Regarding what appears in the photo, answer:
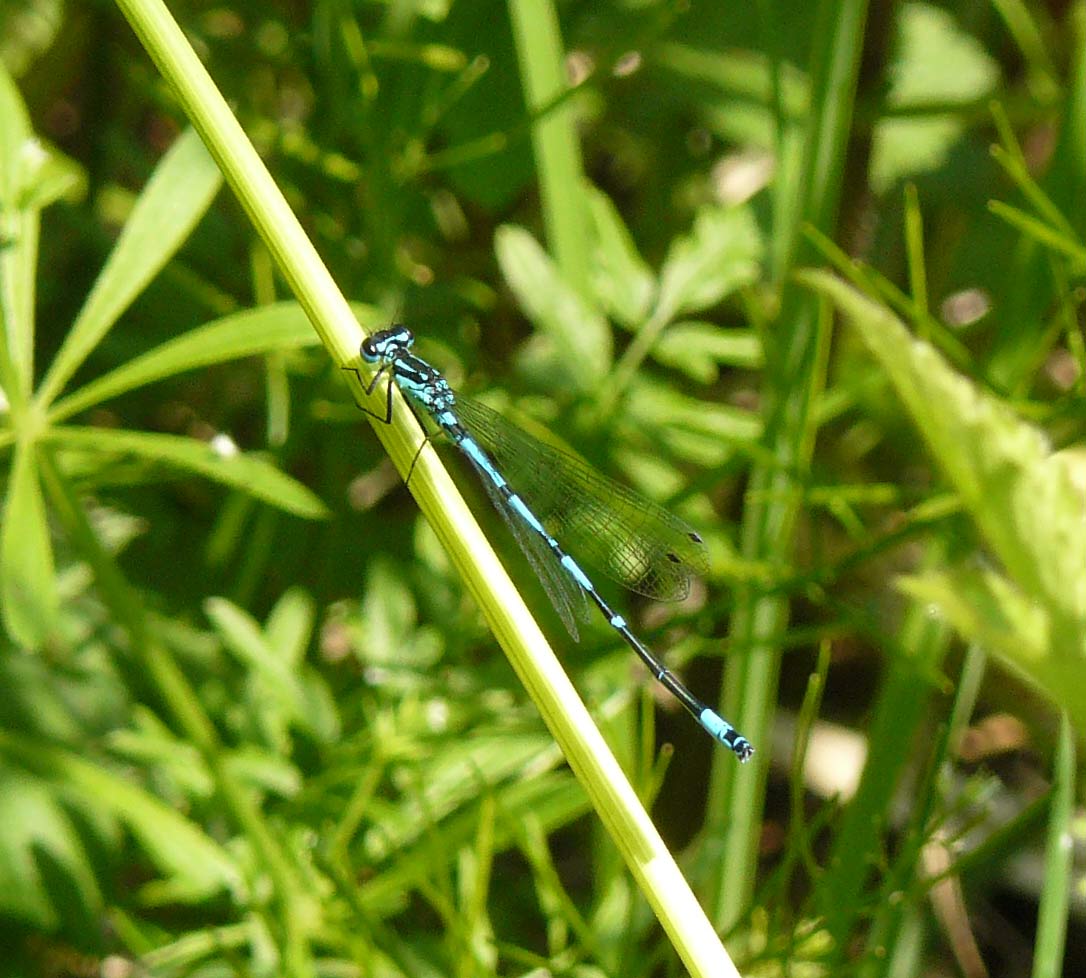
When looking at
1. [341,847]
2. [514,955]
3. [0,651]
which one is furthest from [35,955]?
[514,955]

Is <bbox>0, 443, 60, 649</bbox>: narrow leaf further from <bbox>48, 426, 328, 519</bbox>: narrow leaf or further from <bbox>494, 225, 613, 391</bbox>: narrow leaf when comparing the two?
<bbox>494, 225, 613, 391</bbox>: narrow leaf

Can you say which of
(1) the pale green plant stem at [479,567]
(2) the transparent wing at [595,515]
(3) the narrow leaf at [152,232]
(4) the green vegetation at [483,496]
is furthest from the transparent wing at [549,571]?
(1) the pale green plant stem at [479,567]

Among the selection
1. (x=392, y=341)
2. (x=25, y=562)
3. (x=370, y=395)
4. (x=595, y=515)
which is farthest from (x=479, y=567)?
(x=595, y=515)

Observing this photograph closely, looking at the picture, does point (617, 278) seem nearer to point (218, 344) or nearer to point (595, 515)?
point (595, 515)

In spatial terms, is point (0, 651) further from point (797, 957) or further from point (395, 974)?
point (797, 957)

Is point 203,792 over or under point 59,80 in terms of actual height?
under
